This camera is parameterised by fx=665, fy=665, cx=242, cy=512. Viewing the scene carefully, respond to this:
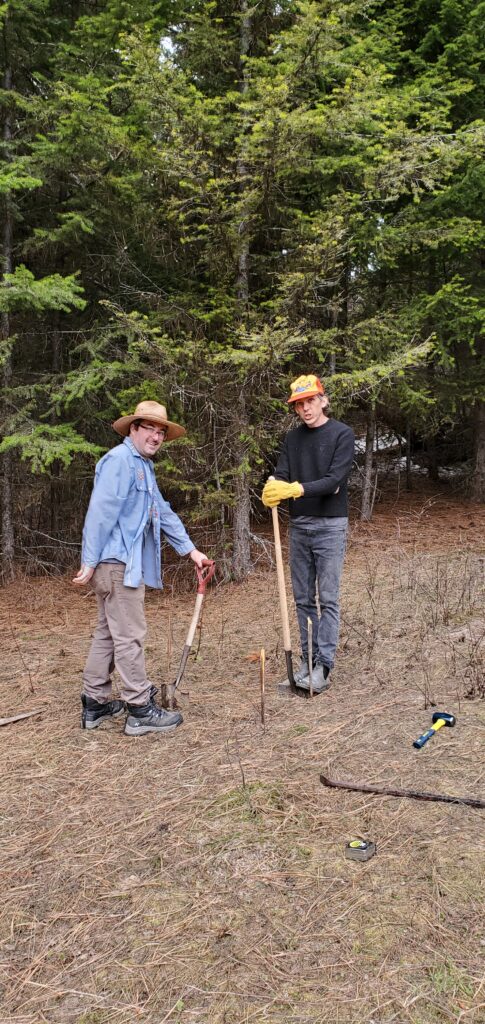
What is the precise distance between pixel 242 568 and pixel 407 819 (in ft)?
18.8

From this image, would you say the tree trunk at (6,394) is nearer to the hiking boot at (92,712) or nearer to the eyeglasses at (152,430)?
the eyeglasses at (152,430)

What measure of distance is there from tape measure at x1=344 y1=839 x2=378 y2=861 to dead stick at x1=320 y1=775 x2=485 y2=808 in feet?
1.42

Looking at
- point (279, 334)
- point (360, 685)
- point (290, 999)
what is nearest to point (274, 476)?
point (360, 685)

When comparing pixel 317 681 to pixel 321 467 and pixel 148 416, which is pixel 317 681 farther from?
pixel 148 416

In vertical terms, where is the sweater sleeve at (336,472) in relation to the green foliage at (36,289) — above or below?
below

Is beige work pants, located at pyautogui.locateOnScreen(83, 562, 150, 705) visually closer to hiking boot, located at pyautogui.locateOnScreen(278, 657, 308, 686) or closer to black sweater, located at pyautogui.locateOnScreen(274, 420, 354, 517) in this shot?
hiking boot, located at pyautogui.locateOnScreen(278, 657, 308, 686)

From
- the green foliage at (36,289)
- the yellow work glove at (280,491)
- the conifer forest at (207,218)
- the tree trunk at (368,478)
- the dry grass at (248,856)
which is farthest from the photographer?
the tree trunk at (368,478)

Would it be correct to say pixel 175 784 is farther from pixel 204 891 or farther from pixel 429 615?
pixel 429 615

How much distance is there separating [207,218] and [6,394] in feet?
10.7

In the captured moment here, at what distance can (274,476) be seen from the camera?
203 inches

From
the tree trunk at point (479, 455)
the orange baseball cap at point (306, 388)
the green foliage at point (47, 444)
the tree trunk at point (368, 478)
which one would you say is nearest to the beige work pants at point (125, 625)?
the orange baseball cap at point (306, 388)

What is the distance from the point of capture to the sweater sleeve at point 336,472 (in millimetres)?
4773

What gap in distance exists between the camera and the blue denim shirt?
435 centimetres

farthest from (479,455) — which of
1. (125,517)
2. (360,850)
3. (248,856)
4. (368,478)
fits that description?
(248,856)
